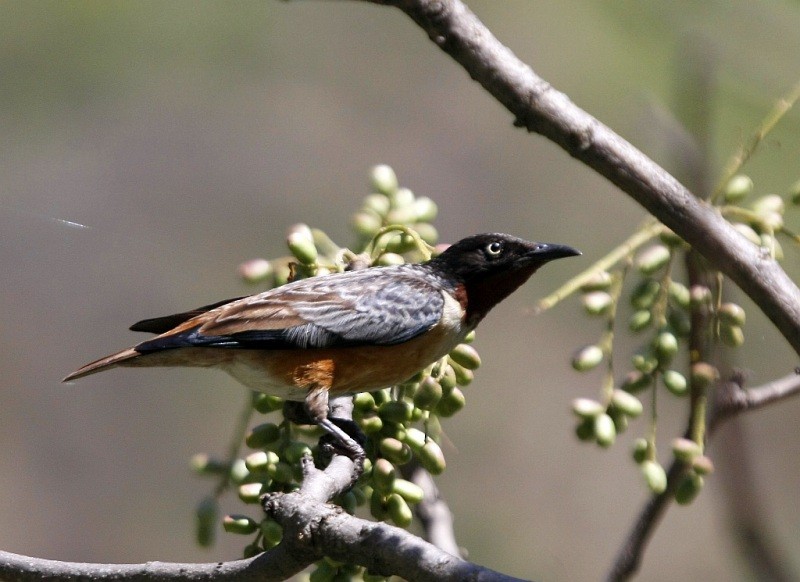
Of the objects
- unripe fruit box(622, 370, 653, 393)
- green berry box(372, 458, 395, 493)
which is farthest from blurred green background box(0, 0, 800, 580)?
green berry box(372, 458, 395, 493)

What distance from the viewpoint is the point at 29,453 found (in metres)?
6.64

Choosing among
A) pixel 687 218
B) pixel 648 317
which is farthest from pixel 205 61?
pixel 687 218

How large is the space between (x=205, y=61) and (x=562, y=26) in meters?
2.80

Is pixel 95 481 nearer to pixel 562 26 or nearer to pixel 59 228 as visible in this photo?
pixel 59 228

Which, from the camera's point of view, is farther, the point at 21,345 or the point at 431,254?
the point at 21,345

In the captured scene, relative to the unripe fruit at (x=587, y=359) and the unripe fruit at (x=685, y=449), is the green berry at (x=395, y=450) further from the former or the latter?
the unripe fruit at (x=685, y=449)

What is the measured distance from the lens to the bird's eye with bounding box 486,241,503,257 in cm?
343

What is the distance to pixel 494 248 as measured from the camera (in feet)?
11.3

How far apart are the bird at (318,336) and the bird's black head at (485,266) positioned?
0.11 metres

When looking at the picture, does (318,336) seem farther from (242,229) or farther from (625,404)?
(242,229)

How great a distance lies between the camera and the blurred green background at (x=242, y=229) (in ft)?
21.2

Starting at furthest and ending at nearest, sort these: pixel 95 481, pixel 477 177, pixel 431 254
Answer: pixel 477 177 → pixel 95 481 → pixel 431 254

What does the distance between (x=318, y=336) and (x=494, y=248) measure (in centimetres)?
68

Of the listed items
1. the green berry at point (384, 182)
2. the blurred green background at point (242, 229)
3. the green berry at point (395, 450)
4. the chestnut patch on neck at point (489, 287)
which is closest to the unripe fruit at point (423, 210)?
the green berry at point (384, 182)
